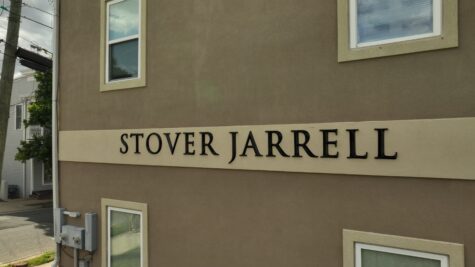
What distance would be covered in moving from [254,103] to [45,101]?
1742 centimetres

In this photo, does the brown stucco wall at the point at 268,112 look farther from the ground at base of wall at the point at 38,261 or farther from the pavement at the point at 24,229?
the pavement at the point at 24,229

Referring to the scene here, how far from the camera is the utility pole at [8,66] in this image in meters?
8.10

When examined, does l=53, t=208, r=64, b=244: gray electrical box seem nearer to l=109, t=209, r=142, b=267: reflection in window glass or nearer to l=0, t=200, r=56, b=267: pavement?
l=109, t=209, r=142, b=267: reflection in window glass

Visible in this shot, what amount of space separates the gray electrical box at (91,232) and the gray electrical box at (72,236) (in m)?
0.12

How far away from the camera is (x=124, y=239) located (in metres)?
6.56

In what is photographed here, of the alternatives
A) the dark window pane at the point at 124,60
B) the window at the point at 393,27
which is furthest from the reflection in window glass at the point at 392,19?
the dark window pane at the point at 124,60

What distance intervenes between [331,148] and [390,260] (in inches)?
54.6

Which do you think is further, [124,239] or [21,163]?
[21,163]

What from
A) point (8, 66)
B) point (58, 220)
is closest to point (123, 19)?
point (8, 66)

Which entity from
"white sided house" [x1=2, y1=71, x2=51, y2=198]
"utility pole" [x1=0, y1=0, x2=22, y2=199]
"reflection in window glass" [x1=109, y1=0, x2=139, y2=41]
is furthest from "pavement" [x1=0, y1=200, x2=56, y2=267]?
"reflection in window glass" [x1=109, y1=0, x2=139, y2=41]

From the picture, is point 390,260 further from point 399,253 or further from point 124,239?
point 124,239

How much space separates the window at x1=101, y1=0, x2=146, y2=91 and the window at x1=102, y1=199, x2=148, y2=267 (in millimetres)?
2076

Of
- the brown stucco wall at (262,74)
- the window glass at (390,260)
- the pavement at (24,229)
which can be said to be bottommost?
the pavement at (24,229)

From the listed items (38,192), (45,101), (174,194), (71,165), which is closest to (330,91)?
(174,194)
